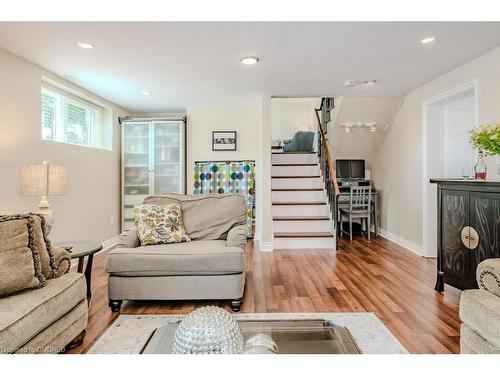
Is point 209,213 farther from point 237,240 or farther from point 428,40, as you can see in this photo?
point 428,40

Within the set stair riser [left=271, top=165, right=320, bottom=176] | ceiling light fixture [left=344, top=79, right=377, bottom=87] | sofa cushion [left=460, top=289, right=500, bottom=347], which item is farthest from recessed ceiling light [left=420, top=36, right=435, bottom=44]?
stair riser [left=271, top=165, right=320, bottom=176]

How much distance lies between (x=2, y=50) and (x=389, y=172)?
539 centimetres

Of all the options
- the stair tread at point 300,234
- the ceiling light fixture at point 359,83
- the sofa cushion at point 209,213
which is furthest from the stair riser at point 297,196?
the sofa cushion at point 209,213

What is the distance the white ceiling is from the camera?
8.54 ft

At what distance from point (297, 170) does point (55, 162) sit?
3.83 meters

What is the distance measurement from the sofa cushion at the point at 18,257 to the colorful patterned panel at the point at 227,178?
3.80 metres

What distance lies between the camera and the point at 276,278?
11.2ft

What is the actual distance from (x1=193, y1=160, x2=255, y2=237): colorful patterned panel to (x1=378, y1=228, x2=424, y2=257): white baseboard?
230 cm

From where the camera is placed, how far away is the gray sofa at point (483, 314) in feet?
4.68

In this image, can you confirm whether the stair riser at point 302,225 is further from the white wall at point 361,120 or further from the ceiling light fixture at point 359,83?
the ceiling light fixture at point 359,83

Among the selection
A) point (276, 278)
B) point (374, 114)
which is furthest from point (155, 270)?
point (374, 114)

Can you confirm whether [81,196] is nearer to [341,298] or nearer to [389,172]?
[341,298]

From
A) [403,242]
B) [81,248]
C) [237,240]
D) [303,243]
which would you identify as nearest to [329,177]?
[303,243]
